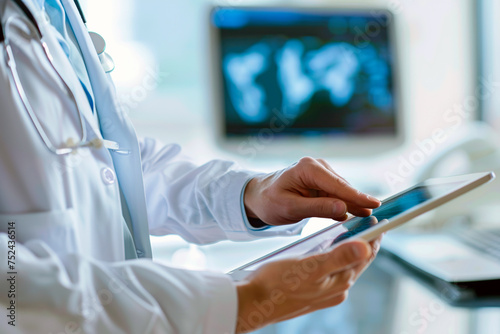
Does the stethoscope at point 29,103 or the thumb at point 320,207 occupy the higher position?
the stethoscope at point 29,103

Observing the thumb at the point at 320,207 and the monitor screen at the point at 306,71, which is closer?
the thumb at the point at 320,207

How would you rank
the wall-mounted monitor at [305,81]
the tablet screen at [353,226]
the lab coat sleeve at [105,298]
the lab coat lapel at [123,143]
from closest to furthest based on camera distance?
the lab coat sleeve at [105,298] → the tablet screen at [353,226] → the lab coat lapel at [123,143] → the wall-mounted monitor at [305,81]

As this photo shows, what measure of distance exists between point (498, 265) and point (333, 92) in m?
0.85

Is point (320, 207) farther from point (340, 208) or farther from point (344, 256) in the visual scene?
point (344, 256)

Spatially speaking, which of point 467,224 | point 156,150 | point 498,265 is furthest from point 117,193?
point 467,224

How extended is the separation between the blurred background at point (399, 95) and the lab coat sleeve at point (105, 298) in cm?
45

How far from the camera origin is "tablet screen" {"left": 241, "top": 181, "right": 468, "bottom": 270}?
521 mm

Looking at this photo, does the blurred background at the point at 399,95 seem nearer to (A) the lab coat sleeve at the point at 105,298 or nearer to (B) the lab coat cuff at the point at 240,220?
(B) the lab coat cuff at the point at 240,220

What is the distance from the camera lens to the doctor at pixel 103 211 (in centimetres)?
42

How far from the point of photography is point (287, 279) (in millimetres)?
433

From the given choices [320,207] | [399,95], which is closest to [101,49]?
[320,207]

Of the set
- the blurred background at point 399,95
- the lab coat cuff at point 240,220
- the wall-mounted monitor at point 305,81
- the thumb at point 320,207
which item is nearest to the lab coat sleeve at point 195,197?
the lab coat cuff at point 240,220

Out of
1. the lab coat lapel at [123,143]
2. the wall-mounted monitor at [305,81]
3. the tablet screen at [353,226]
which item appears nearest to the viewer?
the tablet screen at [353,226]

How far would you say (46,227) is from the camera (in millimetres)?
491
